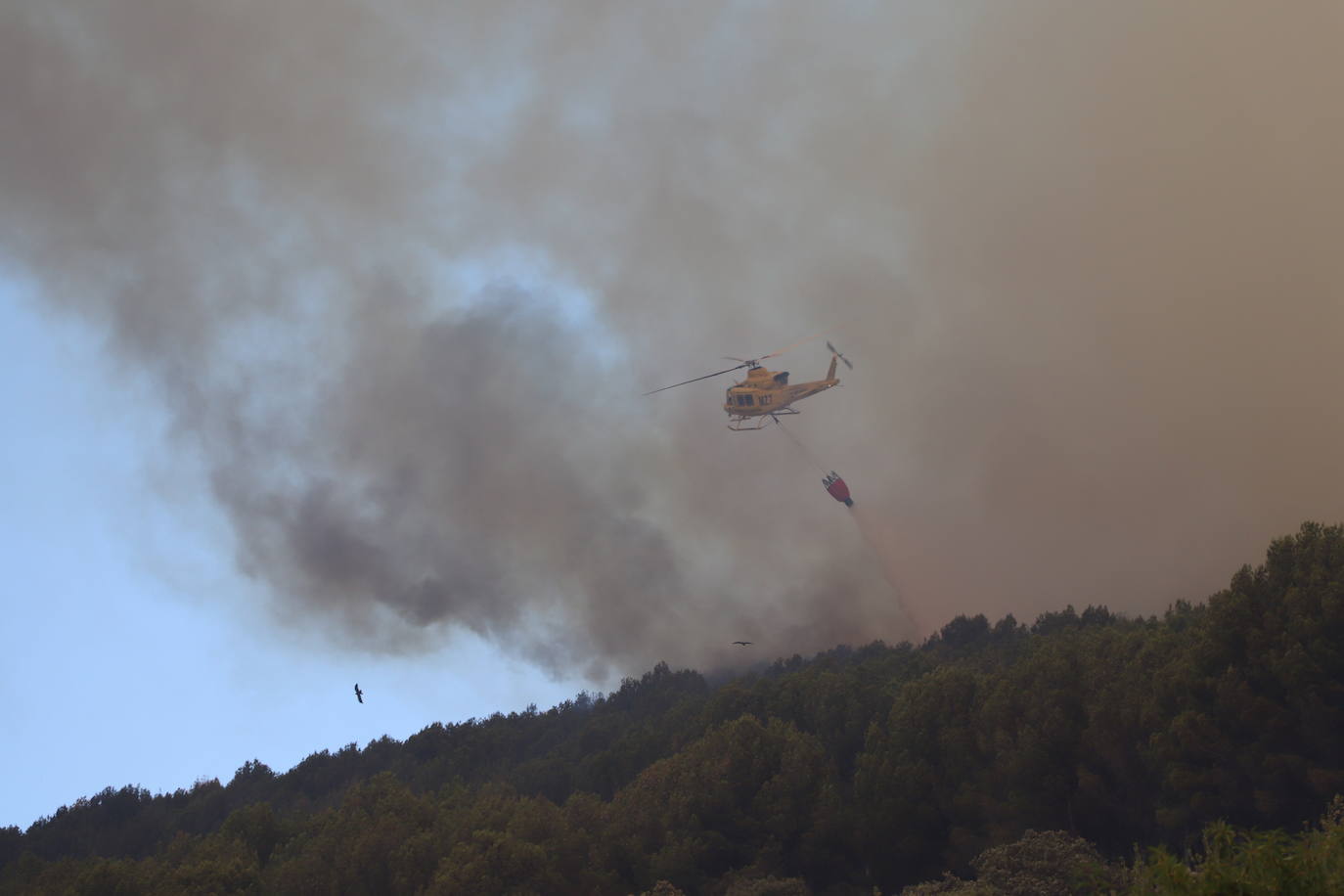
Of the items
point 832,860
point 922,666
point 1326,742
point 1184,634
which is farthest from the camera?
point 922,666

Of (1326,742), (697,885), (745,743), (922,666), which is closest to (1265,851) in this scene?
(1326,742)

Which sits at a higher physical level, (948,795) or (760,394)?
(760,394)

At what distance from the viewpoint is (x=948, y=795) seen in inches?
2970

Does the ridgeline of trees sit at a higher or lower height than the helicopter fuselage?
lower

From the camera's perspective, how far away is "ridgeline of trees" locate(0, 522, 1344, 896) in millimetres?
58500

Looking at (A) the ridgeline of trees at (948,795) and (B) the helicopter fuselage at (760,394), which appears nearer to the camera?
(A) the ridgeline of trees at (948,795)

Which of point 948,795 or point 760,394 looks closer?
point 948,795

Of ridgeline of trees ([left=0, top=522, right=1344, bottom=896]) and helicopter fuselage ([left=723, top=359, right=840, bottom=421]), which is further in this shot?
helicopter fuselage ([left=723, top=359, right=840, bottom=421])

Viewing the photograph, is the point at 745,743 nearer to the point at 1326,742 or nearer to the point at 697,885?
the point at 697,885

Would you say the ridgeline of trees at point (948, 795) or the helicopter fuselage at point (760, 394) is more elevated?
the helicopter fuselage at point (760, 394)

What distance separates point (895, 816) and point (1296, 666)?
1014 inches

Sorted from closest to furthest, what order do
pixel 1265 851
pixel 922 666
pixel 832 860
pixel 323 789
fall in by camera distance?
pixel 1265 851, pixel 832 860, pixel 922 666, pixel 323 789

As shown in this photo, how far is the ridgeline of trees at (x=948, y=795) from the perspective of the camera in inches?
2303

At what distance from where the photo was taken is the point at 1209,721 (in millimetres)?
60844
